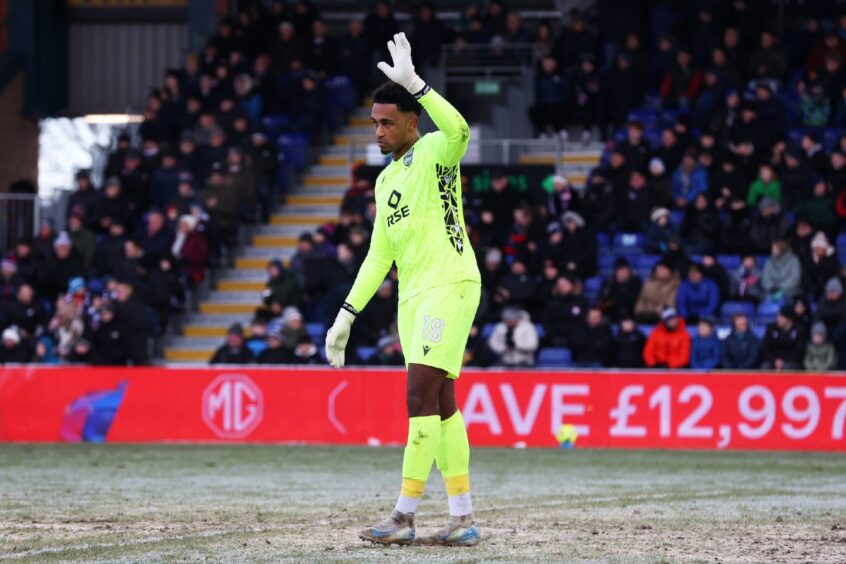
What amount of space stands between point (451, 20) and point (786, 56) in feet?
21.8

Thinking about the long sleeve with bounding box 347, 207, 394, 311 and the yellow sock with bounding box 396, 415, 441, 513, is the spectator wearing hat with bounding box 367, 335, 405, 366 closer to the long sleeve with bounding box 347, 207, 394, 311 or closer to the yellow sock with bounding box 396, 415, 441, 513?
the long sleeve with bounding box 347, 207, 394, 311

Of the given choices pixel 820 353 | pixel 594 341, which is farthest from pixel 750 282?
pixel 594 341

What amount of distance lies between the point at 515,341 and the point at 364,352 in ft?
7.09

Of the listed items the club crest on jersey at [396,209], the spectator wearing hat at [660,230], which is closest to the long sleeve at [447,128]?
the club crest on jersey at [396,209]

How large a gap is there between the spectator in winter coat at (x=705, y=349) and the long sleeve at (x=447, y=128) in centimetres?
1221

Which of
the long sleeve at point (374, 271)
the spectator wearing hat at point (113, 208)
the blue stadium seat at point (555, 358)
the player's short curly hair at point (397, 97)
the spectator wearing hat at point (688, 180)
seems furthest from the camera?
the spectator wearing hat at point (113, 208)

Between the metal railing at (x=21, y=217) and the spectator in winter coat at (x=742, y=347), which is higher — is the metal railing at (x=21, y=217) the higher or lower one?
the higher one

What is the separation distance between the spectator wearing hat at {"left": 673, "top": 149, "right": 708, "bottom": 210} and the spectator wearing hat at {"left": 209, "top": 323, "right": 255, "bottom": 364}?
6.60m

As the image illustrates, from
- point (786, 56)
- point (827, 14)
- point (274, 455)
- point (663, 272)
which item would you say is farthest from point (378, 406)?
point (827, 14)

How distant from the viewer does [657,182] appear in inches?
899

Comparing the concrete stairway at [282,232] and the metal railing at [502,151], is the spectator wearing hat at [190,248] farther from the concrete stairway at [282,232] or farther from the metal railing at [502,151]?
the metal railing at [502,151]

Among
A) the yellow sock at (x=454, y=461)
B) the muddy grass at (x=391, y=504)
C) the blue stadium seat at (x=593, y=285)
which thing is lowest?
the muddy grass at (x=391, y=504)

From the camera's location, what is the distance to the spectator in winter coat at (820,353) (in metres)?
19.6

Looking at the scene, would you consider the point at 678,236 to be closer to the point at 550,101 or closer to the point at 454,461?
the point at 550,101
